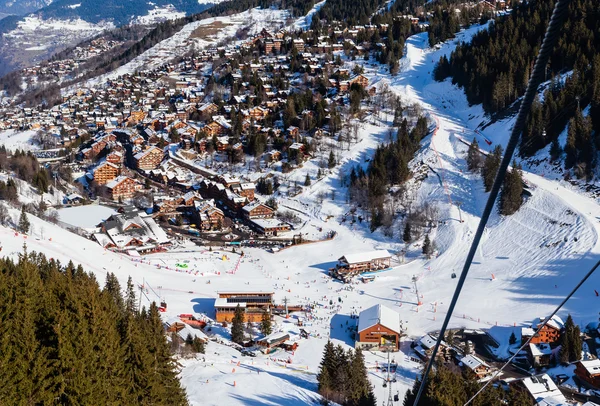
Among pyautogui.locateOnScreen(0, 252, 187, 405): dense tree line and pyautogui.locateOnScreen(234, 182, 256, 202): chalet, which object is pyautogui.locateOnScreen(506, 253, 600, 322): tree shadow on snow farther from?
pyautogui.locateOnScreen(234, 182, 256, 202): chalet

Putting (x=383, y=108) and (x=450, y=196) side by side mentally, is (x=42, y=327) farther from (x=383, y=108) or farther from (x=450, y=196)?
(x=383, y=108)

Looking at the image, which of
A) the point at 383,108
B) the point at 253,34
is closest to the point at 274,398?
the point at 383,108

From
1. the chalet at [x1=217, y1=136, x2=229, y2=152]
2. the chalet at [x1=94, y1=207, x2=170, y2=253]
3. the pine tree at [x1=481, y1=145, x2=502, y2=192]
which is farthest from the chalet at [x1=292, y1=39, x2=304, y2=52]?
the chalet at [x1=94, y1=207, x2=170, y2=253]

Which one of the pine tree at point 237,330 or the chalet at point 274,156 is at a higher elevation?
the pine tree at point 237,330

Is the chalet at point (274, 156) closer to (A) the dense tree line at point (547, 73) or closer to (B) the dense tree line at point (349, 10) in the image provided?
(A) the dense tree line at point (547, 73)

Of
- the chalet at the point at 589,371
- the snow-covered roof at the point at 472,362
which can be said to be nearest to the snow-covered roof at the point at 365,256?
the snow-covered roof at the point at 472,362
